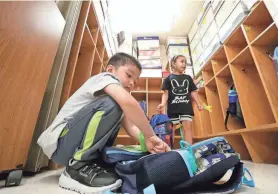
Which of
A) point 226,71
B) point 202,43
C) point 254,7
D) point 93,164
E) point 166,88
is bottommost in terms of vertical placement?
point 93,164

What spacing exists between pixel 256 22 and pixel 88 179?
5.30ft

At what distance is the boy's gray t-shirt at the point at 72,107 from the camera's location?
63 cm

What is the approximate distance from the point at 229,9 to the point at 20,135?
182cm

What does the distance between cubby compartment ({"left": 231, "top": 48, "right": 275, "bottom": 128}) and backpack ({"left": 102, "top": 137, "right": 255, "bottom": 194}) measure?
3.28ft

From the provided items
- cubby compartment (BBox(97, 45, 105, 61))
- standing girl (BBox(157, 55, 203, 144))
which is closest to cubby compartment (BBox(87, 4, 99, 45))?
cubby compartment (BBox(97, 45, 105, 61))

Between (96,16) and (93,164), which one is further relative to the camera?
(96,16)

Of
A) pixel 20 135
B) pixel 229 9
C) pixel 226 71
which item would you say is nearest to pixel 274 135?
pixel 226 71

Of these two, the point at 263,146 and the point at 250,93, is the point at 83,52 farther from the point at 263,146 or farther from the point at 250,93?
the point at 263,146

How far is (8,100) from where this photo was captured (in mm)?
575

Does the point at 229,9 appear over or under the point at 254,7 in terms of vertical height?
over

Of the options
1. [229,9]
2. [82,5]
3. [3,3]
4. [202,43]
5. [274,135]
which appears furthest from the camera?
[202,43]

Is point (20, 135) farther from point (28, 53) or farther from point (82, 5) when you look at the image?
point (82, 5)

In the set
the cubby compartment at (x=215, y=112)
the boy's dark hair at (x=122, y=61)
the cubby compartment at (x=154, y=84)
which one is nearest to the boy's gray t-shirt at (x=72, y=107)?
the boy's dark hair at (x=122, y=61)

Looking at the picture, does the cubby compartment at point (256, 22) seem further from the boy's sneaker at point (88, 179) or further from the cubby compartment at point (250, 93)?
the boy's sneaker at point (88, 179)
